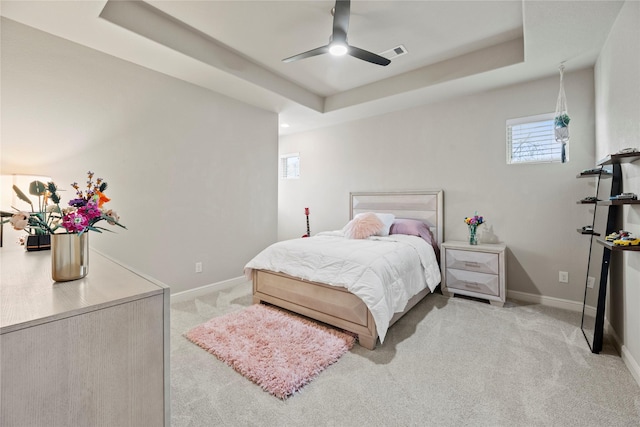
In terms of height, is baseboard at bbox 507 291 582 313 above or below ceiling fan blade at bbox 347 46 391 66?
below

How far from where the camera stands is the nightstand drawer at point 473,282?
9.82ft

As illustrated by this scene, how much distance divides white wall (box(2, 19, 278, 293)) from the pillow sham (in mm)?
1854

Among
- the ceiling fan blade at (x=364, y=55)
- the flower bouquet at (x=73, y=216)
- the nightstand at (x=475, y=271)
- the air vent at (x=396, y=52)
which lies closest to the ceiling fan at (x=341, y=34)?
the ceiling fan blade at (x=364, y=55)

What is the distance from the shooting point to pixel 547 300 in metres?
3.06

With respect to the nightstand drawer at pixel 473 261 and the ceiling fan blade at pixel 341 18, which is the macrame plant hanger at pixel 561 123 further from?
the ceiling fan blade at pixel 341 18

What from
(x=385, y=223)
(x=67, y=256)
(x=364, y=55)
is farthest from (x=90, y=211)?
(x=385, y=223)

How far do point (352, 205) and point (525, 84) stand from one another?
8.76 feet

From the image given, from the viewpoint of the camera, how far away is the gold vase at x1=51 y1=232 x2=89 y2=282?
3.37 ft

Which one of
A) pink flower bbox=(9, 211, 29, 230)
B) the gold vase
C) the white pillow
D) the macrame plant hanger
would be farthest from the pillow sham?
pink flower bbox=(9, 211, 29, 230)

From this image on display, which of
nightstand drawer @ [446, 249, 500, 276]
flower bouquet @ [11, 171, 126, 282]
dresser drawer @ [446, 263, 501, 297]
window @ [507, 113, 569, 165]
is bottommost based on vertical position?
dresser drawer @ [446, 263, 501, 297]

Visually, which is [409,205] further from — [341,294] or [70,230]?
[70,230]

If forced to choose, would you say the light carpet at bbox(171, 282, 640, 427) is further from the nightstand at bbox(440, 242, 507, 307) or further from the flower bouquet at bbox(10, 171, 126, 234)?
the flower bouquet at bbox(10, 171, 126, 234)

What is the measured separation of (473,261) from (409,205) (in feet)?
3.86

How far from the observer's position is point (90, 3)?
76.7 inches
